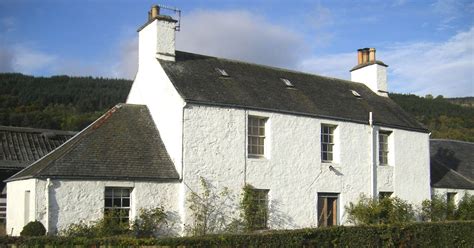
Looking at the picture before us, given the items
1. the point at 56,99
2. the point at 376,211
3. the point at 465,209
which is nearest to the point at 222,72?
the point at 376,211

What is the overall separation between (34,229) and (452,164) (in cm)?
2541

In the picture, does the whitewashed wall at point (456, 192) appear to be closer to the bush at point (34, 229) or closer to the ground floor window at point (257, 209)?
Result: the ground floor window at point (257, 209)

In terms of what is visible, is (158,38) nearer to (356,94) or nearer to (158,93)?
(158,93)

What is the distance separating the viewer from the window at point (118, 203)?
57.0 feet

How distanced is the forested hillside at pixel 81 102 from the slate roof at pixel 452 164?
2563 cm

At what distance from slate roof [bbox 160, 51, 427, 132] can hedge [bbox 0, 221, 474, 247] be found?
722 centimetres

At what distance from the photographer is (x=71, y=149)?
17469 millimetres

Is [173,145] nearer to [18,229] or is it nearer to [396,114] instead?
[18,229]

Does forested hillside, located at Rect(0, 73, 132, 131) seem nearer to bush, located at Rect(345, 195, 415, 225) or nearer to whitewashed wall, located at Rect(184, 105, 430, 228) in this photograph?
whitewashed wall, located at Rect(184, 105, 430, 228)

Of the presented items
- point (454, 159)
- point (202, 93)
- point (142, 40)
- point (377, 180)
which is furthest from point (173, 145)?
point (454, 159)

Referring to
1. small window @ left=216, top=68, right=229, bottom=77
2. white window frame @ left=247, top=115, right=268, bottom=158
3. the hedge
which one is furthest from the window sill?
the hedge

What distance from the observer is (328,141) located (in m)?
23.1

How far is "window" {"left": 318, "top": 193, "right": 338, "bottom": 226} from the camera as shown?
22406mm

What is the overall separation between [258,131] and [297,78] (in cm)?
574
